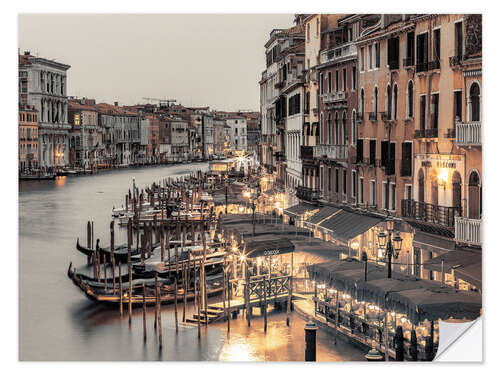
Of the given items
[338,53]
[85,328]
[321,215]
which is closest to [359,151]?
[321,215]

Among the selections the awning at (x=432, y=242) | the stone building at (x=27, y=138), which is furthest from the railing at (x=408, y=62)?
the stone building at (x=27, y=138)

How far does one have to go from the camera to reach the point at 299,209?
1140 cm

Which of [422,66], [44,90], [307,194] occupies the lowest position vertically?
[307,194]

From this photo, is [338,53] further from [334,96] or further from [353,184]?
[353,184]

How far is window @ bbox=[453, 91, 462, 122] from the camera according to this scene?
7.51m

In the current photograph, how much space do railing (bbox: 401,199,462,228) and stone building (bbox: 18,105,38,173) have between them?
10.7 ft

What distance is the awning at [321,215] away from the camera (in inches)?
403

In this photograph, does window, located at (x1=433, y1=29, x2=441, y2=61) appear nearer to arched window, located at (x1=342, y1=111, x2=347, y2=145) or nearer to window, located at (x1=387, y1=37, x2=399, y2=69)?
window, located at (x1=387, y1=37, x2=399, y2=69)

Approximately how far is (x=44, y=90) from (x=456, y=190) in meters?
3.91

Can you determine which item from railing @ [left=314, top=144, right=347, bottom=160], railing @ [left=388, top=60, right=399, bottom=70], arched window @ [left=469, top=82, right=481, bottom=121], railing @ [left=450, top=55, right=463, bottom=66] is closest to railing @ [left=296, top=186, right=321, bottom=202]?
railing @ [left=314, top=144, right=347, bottom=160]

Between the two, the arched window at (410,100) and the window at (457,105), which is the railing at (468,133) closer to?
the window at (457,105)
